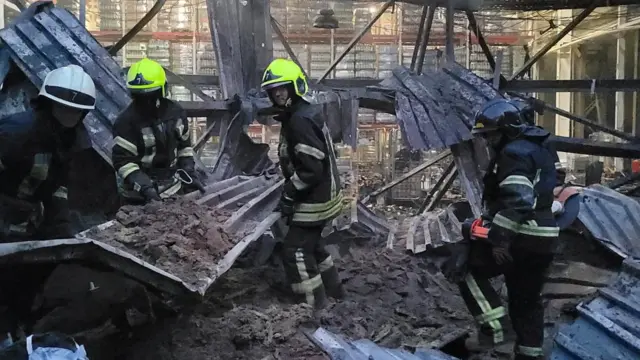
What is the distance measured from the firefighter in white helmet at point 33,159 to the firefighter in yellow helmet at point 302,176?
1.33 m

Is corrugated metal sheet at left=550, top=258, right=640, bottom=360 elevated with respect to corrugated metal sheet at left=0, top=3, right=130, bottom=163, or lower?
lower

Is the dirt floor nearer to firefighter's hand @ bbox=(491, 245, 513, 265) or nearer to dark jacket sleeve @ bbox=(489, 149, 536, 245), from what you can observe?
firefighter's hand @ bbox=(491, 245, 513, 265)

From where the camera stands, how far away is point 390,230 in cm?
757

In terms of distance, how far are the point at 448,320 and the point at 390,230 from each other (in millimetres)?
2332

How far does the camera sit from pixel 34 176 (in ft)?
13.7

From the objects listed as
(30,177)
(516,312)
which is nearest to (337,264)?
(516,312)

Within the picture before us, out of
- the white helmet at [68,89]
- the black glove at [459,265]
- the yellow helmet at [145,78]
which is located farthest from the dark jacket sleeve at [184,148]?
the black glove at [459,265]

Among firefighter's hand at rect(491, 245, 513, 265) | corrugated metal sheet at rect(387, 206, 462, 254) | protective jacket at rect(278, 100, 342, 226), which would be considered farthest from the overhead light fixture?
firefighter's hand at rect(491, 245, 513, 265)

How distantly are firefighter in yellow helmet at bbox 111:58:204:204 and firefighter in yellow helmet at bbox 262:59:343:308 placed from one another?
94 centimetres

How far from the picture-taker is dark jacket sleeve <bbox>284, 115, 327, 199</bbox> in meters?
4.57

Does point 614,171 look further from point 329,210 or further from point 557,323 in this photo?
point 329,210

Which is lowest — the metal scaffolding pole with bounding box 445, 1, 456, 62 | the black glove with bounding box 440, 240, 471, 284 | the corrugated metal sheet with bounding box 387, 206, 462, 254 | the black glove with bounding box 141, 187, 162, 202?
the corrugated metal sheet with bounding box 387, 206, 462, 254

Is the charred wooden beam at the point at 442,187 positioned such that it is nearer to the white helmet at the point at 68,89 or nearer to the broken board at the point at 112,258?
the broken board at the point at 112,258

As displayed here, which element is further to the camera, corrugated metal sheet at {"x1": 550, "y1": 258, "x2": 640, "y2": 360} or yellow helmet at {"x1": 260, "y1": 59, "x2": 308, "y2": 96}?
yellow helmet at {"x1": 260, "y1": 59, "x2": 308, "y2": 96}
